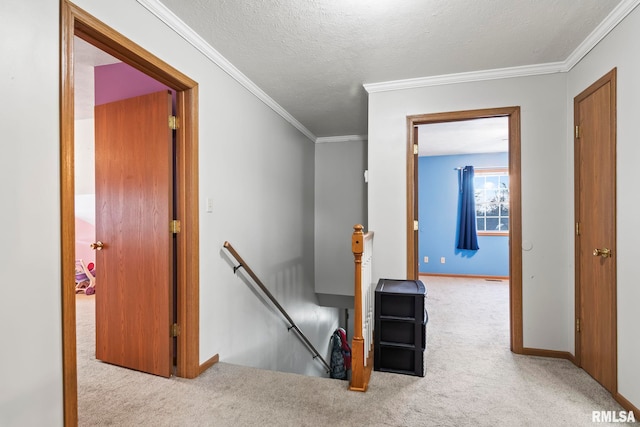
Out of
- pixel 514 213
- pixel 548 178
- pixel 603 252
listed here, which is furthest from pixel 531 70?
pixel 603 252

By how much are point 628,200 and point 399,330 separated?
5.23ft

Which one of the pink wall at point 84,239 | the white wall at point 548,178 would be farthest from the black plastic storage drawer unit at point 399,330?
the pink wall at point 84,239

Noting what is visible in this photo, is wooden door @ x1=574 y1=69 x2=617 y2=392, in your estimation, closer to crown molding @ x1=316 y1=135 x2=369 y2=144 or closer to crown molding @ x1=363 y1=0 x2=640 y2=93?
crown molding @ x1=363 y1=0 x2=640 y2=93

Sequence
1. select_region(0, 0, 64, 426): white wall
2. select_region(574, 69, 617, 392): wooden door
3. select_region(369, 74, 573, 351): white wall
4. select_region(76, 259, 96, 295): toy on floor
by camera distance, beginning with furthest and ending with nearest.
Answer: select_region(76, 259, 96, 295): toy on floor
select_region(369, 74, 573, 351): white wall
select_region(574, 69, 617, 392): wooden door
select_region(0, 0, 64, 426): white wall

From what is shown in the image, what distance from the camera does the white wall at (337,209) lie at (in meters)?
5.05

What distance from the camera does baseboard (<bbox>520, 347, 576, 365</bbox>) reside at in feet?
8.38

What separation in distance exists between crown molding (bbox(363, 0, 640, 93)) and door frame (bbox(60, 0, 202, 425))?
170cm

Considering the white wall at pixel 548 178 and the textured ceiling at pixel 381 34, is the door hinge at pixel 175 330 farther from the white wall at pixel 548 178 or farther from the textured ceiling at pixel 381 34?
the textured ceiling at pixel 381 34

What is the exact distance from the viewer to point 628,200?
186 centimetres

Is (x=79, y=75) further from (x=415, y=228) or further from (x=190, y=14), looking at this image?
(x=415, y=228)

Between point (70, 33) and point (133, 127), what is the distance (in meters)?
0.95
